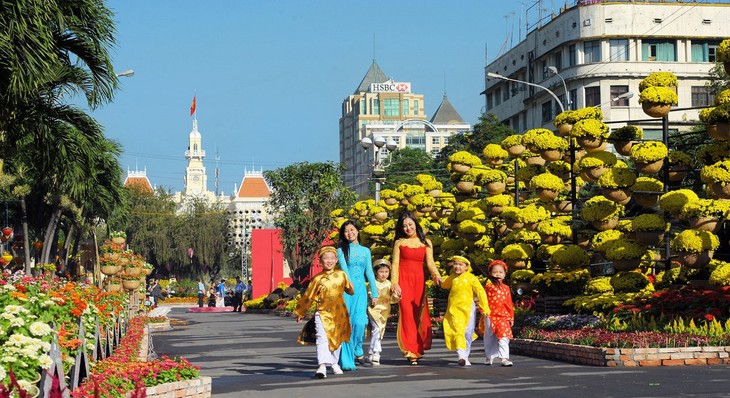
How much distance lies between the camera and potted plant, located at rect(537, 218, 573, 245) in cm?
2205

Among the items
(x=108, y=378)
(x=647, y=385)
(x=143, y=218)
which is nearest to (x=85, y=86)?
(x=108, y=378)

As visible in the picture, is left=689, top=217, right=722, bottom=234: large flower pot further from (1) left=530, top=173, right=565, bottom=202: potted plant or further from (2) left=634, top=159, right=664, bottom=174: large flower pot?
(1) left=530, top=173, right=565, bottom=202: potted plant

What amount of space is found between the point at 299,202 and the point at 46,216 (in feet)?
36.5

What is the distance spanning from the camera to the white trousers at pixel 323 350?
42.9 feet

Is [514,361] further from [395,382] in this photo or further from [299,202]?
[299,202]

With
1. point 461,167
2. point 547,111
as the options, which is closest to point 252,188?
point 547,111

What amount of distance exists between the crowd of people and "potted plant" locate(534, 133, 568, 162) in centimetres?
692

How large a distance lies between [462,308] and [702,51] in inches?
2354

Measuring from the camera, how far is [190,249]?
307 feet

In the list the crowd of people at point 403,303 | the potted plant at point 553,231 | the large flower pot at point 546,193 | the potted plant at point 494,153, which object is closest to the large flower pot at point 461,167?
the potted plant at point 494,153

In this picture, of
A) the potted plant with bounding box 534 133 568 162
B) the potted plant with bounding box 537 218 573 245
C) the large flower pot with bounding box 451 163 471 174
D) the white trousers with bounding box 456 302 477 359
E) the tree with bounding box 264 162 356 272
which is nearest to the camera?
the white trousers with bounding box 456 302 477 359

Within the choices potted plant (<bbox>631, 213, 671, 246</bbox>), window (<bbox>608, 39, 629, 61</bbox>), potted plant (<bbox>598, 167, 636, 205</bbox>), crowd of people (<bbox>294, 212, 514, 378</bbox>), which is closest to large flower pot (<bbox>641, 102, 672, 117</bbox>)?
potted plant (<bbox>598, 167, 636, 205</bbox>)

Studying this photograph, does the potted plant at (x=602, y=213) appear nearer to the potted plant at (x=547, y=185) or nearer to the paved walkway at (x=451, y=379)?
the potted plant at (x=547, y=185)

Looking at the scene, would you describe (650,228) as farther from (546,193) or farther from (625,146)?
(546,193)
